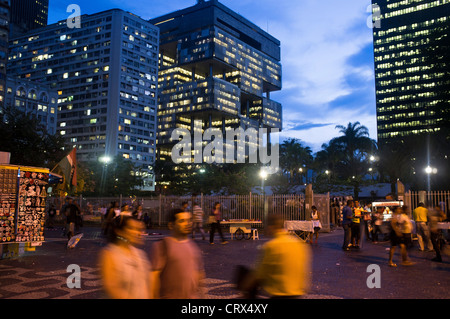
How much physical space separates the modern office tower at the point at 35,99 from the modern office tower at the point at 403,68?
116668 millimetres

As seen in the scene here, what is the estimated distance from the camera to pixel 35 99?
394ft

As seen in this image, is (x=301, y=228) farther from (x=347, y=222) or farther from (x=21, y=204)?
(x=21, y=204)

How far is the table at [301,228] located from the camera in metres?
17.8

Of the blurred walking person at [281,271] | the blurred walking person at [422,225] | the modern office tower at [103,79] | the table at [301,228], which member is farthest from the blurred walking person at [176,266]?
the modern office tower at [103,79]

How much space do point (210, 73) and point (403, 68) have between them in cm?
7534

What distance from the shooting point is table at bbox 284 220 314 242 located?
17831 mm

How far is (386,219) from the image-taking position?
18.7 m

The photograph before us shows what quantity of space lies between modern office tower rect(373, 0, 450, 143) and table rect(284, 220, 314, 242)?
145 m

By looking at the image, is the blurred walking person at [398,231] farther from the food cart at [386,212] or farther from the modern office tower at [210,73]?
the modern office tower at [210,73]

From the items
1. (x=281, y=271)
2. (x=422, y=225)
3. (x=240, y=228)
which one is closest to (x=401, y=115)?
(x=240, y=228)

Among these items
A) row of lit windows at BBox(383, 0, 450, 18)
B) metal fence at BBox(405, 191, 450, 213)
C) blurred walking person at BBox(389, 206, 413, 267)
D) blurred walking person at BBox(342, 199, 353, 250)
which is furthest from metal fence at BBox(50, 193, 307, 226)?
row of lit windows at BBox(383, 0, 450, 18)

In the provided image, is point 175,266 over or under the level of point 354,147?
under
